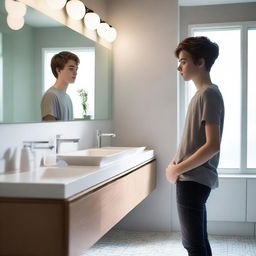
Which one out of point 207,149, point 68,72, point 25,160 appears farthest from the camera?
point 68,72

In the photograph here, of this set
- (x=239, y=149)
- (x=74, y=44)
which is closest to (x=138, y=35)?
(x=74, y=44)

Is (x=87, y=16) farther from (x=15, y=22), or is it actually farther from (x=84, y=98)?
(x=15, y=22)

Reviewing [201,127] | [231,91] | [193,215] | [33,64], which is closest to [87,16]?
[33,64]

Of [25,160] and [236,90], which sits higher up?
[236,90]

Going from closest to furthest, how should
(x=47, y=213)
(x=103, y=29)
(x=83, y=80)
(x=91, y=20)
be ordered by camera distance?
(x=47, y=213) → (x=83, y=80) → (x=91, y=20) → (x=103, y=29)

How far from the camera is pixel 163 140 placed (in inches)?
158

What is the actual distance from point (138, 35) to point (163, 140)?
1.00 m

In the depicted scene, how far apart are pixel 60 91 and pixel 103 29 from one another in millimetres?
1050

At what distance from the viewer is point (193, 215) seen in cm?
205

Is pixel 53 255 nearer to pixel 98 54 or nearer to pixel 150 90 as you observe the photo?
pixel 98 54

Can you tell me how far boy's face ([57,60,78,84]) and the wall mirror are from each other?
59 millimetres

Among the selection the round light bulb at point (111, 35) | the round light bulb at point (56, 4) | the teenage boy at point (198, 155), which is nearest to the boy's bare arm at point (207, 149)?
the teenage boy at point (198, 155)

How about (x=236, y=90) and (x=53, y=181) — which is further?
(x=236, y=90)

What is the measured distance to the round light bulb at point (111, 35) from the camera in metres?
3.92
